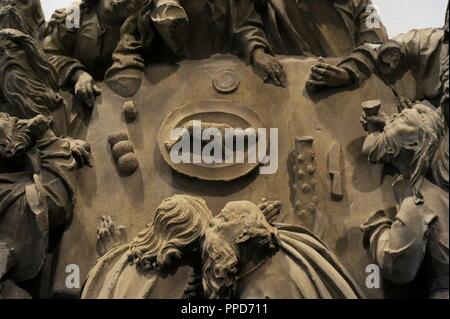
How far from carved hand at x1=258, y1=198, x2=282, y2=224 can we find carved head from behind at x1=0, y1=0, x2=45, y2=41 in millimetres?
1305

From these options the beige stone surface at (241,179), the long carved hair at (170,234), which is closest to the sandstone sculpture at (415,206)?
the beige stone surface at (241,179)

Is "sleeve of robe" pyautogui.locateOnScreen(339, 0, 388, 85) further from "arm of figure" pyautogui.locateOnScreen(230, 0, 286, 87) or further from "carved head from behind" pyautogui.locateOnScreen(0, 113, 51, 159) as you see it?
"carved head from behind" pyautogui.locateOnScreen(0, 113, 51, 159)

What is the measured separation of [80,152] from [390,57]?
4.38 feet

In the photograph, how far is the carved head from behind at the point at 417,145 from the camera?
3898mm

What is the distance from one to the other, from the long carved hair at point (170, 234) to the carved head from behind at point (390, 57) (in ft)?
3.34

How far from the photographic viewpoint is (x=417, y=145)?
394 centimetres

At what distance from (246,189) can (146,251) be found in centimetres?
53

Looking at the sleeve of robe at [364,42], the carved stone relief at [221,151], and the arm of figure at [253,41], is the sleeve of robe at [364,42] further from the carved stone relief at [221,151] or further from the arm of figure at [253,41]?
the arm of figure at [253,41]

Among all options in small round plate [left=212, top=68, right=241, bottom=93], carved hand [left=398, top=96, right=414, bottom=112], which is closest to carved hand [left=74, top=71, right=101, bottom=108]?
small round plate [left=212, top=68, right=241, bottom=93]

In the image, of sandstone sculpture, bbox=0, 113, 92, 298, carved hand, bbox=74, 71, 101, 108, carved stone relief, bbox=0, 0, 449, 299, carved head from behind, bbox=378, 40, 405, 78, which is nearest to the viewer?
carved stone relief, bbox=0, 0, 449, 299

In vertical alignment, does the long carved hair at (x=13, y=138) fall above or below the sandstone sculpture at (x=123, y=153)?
Answer: above

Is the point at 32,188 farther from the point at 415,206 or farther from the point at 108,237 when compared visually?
the point at 415,206

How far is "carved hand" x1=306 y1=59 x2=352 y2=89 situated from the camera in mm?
4523

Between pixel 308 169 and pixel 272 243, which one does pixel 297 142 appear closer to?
pixel 308 169
